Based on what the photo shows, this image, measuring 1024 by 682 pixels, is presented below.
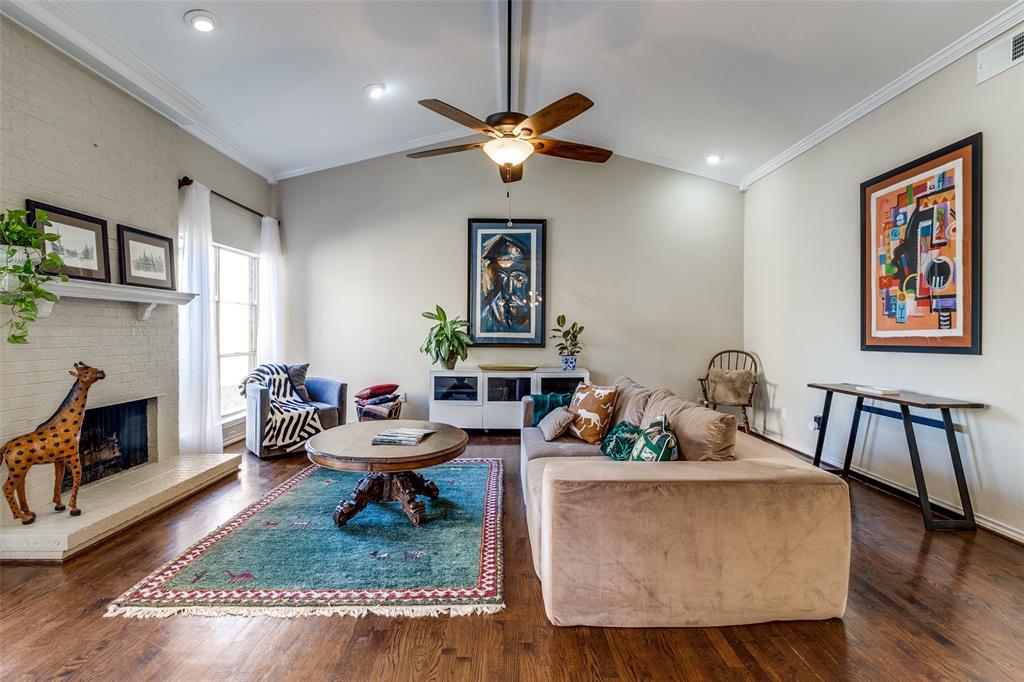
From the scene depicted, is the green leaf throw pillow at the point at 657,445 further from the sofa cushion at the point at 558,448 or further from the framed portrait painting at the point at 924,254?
the framed portrait painting at the point at 924,254

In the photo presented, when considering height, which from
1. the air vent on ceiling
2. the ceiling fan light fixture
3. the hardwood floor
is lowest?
the hardwood floor

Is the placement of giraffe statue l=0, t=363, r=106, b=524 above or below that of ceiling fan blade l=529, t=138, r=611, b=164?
below

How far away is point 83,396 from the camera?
268cm

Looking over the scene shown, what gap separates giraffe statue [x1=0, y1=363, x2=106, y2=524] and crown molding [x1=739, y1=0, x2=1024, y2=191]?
5.69m

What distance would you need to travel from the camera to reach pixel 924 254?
3230mm

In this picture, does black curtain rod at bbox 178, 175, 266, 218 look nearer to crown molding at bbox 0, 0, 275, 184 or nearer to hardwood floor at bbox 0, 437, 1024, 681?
crown molding at bbox 0, 0, 275, 184

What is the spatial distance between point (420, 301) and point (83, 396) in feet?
11.1

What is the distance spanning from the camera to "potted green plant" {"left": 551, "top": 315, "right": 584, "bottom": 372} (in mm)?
5414

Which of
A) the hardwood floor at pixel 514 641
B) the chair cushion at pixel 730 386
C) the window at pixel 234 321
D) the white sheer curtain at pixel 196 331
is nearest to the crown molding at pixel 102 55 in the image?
the white sheer curtain at pixel 196 331

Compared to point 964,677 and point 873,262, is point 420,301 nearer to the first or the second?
point 873,262

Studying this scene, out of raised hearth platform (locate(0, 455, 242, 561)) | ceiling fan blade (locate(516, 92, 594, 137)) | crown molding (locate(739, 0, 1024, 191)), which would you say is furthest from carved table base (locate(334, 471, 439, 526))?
crown molding (locate(739, 0, 1024, 191))

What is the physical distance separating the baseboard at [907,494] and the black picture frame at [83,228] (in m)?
5.86

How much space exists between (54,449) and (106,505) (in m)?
0.46

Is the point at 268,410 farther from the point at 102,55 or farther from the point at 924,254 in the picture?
the point at 924,254
